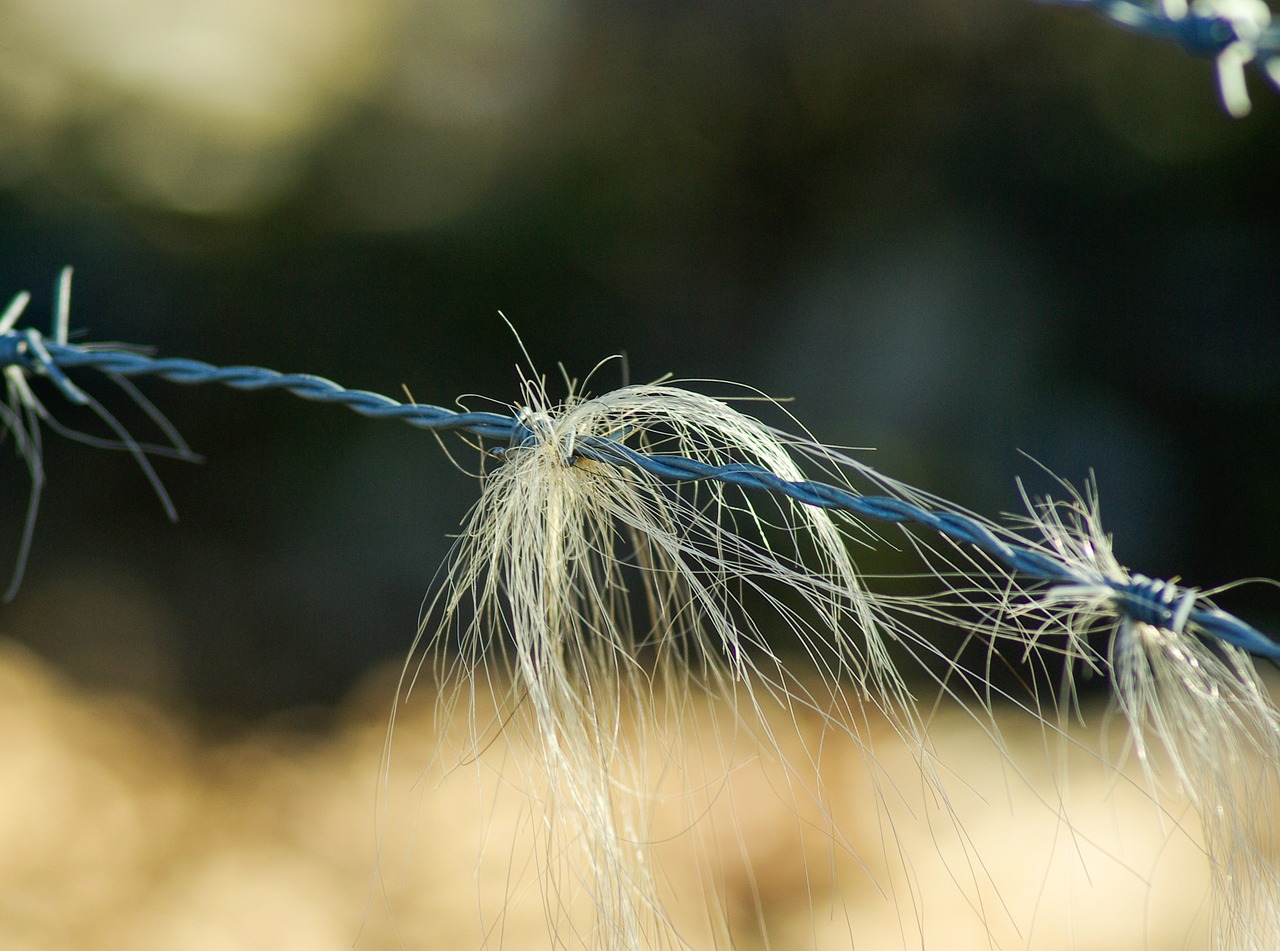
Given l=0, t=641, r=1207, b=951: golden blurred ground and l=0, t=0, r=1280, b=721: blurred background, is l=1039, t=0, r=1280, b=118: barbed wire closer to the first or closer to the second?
l=0, t=641, r=1207, b=951: golden blurred ground

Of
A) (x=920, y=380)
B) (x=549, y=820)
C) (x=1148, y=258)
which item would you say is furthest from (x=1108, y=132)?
(x=549, y=820)

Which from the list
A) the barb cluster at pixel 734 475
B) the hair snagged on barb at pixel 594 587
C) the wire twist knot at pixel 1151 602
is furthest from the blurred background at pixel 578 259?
the wire twist knot at pixel 1151 602

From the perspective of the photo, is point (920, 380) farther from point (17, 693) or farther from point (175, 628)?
point (17, 693)

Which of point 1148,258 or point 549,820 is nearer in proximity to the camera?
point 549,820

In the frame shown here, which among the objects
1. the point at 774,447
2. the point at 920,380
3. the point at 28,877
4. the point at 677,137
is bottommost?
the point at 28,877

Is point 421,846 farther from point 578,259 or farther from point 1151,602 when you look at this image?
point 578,259
